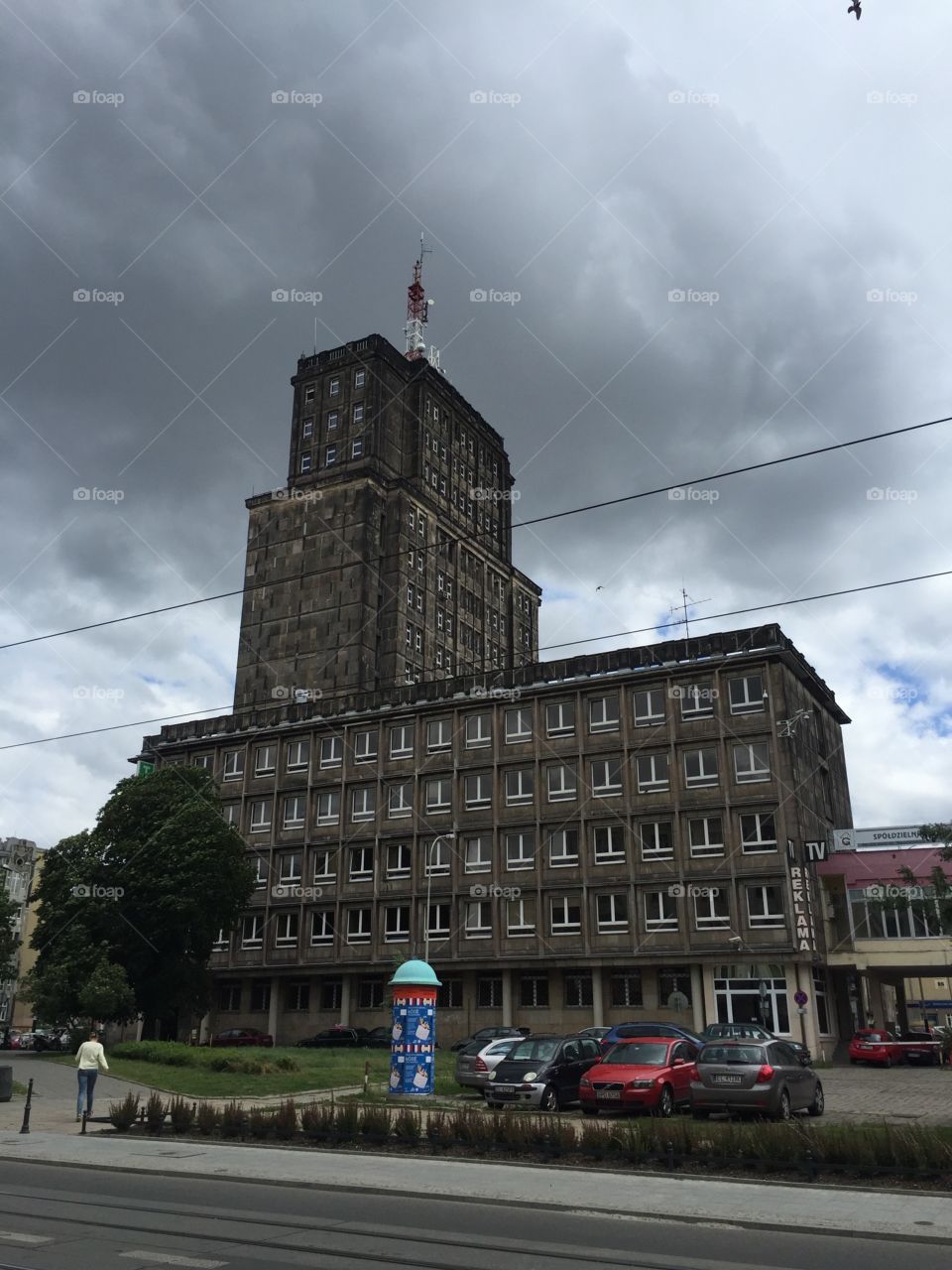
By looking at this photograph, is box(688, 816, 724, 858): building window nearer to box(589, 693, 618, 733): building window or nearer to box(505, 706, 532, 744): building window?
box(589, 693, 618, 733): building window

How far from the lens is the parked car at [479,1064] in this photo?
24531 millimetres

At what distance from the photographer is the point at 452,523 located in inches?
3578

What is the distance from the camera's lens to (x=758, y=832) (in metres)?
45.7

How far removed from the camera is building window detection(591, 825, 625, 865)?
1914 inches

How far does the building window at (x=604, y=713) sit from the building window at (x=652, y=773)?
227cm

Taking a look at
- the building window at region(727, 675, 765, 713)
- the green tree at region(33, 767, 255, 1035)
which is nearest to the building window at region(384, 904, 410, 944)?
the green tree at region(33, 767, 255, 1035)

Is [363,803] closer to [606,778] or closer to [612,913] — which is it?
[606,778]

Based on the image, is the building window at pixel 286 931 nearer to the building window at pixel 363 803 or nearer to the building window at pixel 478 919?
the building window at pixel 363 803

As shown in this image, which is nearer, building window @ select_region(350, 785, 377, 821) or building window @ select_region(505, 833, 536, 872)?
building window @ select_region(505, 833, 536, 872)

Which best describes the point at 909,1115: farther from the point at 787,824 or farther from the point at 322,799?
the point at 322,799

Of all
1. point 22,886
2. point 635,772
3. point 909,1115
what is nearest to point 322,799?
point 635,772

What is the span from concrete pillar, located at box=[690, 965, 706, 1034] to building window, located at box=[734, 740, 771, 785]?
8731 mm

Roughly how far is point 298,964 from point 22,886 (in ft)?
323

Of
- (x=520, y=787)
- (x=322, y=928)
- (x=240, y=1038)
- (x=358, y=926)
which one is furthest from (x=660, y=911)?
(x=240, y=1038)
